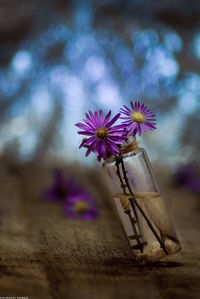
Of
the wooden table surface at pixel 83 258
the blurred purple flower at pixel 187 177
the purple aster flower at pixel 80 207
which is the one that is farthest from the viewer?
the blurred purple flower at pixel 187 177

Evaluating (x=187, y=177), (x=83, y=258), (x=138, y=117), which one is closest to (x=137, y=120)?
(x=138, y=117)

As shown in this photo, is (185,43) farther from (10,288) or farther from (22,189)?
(10,288)

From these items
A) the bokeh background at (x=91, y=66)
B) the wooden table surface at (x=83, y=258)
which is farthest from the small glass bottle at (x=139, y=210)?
the bokeh background at (x=91, y=66)

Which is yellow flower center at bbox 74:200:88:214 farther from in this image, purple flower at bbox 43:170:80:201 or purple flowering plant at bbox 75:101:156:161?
purple flowering plant at bbox 75:101:156:161

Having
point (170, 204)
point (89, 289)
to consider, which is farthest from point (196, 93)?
point (89, 289)

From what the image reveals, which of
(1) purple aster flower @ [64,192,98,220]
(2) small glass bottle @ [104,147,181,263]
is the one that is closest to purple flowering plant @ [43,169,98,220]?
(1) purple aster flower @ [64,192,98,220]

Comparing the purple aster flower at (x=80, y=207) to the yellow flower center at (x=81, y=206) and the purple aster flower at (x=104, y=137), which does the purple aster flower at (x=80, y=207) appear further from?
the purple aster flower at (x=104, y=137)
